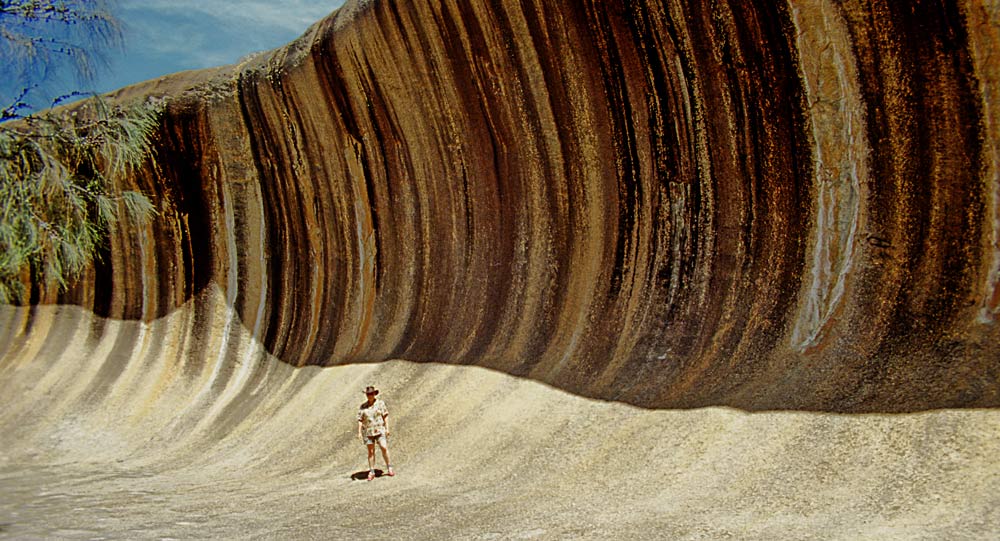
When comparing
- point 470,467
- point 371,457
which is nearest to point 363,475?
point 371,457

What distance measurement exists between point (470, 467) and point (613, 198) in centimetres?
262

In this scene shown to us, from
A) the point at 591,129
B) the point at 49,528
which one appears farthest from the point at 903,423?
the point at 49,528

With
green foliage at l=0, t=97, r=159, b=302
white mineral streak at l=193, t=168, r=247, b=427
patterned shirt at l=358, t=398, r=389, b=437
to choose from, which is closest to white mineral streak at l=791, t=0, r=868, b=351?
patterned shirt at l=358, t=398, r=389, b=437

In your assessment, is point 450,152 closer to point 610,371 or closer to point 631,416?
point 610,371

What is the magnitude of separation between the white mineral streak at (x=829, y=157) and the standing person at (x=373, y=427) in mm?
3011

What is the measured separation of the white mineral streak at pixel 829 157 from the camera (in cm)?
548

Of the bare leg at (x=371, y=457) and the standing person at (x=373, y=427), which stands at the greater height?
the standing person at (x=373, y=427)

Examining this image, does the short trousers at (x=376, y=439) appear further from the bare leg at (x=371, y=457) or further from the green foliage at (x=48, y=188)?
the green foliage at (x=48, y=188)

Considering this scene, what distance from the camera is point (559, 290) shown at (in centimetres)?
735

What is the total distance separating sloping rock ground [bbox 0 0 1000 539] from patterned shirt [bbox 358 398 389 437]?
17.5 inches

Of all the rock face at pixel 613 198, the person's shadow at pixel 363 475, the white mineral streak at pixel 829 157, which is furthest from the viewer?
the person's shadow at pixel 363 475

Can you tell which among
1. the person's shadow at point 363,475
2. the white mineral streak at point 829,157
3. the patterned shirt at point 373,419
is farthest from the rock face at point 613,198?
the person's shadow at point 363,475

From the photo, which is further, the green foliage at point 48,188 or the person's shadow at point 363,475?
the person's shadow at point 363,475

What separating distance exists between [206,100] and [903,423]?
28.0 feet
